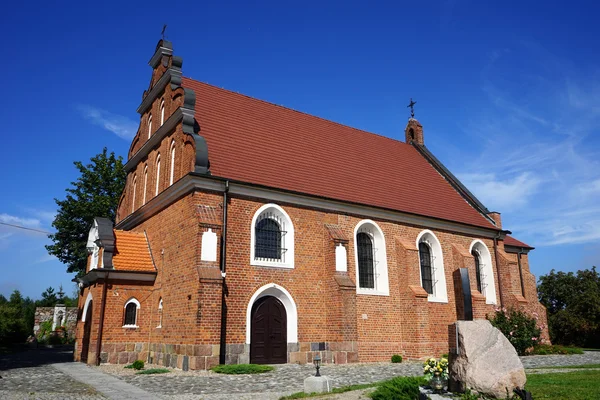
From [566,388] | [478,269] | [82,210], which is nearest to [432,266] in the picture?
[478,269]

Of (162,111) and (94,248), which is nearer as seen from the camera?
(94,248)

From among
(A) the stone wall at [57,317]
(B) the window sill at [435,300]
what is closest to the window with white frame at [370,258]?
(B) the window sill at [435,300]

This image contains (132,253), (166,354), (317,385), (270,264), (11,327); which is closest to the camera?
(317,385)

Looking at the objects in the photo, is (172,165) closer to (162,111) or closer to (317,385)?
(162,111)

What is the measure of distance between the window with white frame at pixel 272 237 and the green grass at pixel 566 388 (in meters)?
8.45

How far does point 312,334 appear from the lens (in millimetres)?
16000

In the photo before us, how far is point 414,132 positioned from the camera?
1126 inches

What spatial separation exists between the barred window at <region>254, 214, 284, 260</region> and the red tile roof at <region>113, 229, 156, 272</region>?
4183mm

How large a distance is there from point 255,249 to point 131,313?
16.5ft

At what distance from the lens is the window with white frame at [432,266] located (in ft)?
66.9

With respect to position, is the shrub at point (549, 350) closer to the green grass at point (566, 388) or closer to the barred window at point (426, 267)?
the barred window at point (426, 267)

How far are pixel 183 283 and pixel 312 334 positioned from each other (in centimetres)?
473

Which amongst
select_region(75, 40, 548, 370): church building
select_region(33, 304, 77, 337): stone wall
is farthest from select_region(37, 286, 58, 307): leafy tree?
select_region(75, 40, 548, 370): church building

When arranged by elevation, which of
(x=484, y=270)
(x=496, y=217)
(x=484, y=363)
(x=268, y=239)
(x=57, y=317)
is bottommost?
(x=484, y=363)
